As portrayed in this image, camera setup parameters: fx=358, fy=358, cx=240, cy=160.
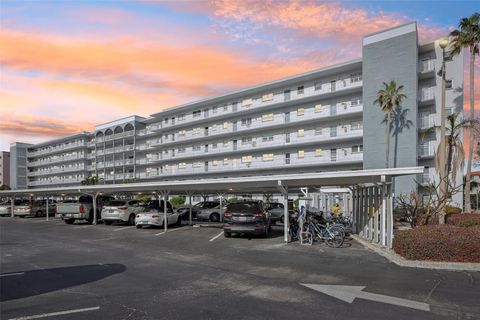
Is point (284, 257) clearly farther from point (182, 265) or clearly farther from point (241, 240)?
point (241, 240)

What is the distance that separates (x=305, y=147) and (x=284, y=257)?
37.4 meters

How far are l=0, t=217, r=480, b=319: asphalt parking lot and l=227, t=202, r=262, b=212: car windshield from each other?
2.77 m

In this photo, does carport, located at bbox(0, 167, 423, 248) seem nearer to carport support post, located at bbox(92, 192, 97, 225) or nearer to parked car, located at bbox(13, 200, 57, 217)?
carport support post, located at bbox(92, 192, 97, 225)

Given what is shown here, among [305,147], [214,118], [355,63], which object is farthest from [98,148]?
[355,63]

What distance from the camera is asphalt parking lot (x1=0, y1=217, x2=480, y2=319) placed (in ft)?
20.0

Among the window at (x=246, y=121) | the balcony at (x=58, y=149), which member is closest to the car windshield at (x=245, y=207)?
the window at (x=246, y=121)

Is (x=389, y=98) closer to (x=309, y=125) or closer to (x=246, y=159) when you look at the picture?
(x=309, y=125)

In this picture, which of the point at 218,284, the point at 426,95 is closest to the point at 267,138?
the point at 426,95

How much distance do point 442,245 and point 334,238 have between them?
4.25 m

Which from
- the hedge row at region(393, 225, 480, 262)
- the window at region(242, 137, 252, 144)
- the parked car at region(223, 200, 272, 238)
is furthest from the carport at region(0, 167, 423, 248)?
the window at region(242, 137, 252, 144)

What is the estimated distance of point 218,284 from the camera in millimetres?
7957

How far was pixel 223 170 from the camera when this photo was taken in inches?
2211

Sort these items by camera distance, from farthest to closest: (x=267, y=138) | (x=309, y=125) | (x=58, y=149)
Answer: (x=58, y=149) < (x=267, y=138) < (x=309, y=125)

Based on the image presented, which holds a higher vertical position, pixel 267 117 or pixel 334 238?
pixel 267 117
